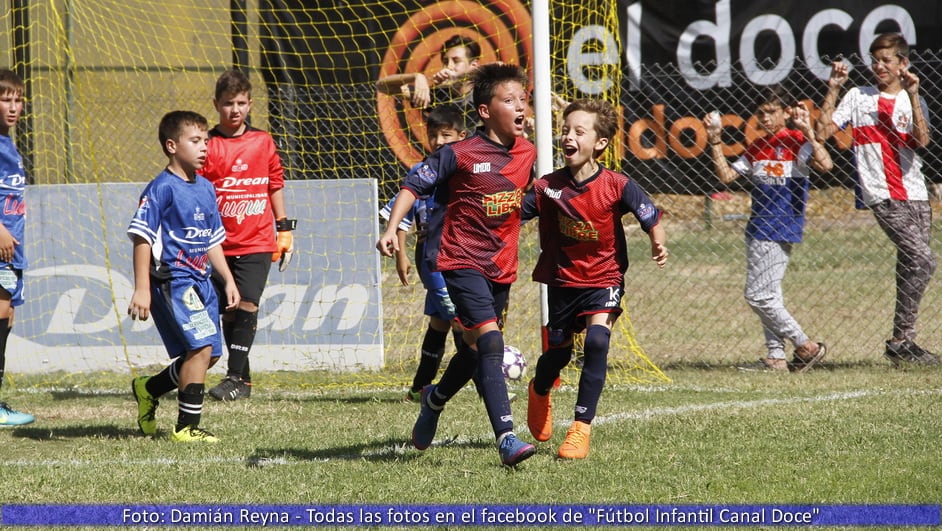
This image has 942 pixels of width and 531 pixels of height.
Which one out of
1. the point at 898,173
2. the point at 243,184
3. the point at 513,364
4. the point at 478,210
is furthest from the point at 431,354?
the point at 898,173

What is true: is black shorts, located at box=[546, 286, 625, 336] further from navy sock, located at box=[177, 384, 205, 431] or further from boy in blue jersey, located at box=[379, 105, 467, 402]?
navy sock, located at box=[177, 384, 205, 431]

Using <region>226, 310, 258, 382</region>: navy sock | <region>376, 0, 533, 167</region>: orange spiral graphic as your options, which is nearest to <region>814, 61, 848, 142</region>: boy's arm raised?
<region>376, 0, 533, 167</region>: orange spiral graphic

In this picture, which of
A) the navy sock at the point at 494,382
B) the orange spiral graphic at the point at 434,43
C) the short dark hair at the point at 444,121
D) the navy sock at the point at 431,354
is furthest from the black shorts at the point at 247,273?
the navy sock at the point at 494,382

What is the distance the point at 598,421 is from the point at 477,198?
154 centimetres

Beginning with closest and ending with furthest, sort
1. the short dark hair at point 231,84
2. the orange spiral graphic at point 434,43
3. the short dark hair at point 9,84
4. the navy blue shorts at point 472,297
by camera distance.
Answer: the navy blue shorts at point 472,297 < the short dark hair at point 9,84 < the short dark hair at point 231,84 < the orange spiral graphic at point 434,43

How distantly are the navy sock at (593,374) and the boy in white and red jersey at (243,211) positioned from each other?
2.73 meters

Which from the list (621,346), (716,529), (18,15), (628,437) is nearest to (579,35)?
(621,346)

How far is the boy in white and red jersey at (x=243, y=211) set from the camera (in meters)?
7.12

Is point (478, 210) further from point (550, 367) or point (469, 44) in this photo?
point (469, 44)

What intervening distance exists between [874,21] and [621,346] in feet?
15.4

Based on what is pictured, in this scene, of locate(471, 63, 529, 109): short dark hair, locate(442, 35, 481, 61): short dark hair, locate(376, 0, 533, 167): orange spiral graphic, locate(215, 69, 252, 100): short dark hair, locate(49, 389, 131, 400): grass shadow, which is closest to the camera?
locate(471, 63, 529, 109): short dark hair

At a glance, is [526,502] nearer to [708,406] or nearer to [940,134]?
[708,406]

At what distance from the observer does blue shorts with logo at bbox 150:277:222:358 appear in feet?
18.4

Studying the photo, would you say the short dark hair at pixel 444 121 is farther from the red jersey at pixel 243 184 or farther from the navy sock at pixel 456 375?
the navy sock at pixel 456 375
